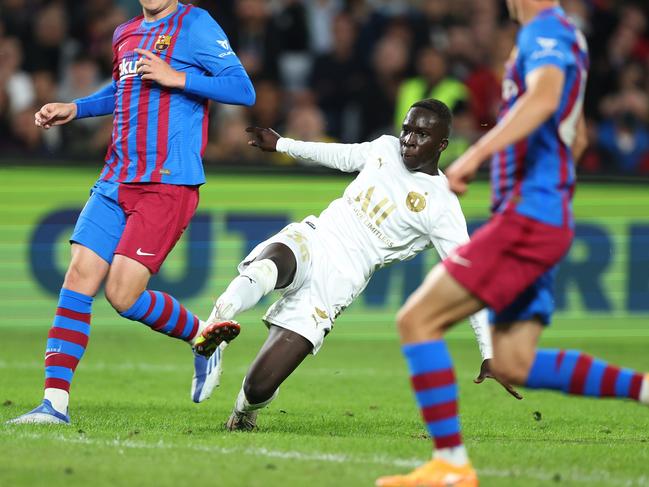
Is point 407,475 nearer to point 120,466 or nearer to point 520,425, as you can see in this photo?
point 120,466

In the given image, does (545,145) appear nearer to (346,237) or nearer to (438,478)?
(438,478)

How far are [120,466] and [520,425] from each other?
2884 mm

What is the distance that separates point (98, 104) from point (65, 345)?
1524mm

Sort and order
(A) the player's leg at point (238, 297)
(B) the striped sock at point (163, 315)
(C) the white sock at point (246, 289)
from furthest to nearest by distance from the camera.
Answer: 1. (B) the striped sock at point (163, 315)
2. (C) the white sock at point (246, 289)
3. (A) the player's leg at point (238, 297)

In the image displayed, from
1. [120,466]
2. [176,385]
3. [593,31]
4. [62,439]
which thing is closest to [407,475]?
[120,466]

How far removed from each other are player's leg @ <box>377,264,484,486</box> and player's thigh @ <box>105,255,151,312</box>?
2207mm

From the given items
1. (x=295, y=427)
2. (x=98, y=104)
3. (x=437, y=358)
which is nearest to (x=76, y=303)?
(x=98, y=104)

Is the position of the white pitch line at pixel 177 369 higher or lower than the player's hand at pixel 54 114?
lower

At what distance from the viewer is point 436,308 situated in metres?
4.89

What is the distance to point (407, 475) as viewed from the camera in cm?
505

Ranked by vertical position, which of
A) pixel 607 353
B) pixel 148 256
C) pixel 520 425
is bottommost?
pixel 607 353

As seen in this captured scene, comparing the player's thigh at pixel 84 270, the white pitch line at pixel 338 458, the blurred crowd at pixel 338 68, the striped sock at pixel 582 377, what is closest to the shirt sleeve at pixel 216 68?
the player's thigh at pixel 84 270

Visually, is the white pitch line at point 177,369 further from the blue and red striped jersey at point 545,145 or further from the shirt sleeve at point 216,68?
the blue and red striped jersey at point 545,145

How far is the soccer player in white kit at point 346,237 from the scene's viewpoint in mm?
6707
